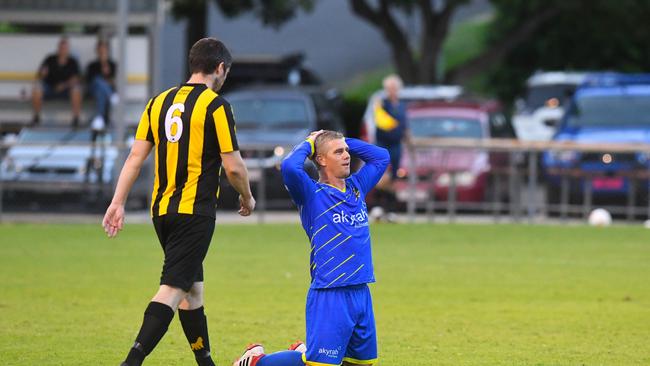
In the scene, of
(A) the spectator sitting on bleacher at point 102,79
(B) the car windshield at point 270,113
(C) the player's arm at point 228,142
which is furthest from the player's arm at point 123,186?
(A) the spectator sitting on bleacher at point 102,79

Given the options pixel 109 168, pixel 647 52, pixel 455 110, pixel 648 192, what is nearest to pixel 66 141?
pixel 109 168

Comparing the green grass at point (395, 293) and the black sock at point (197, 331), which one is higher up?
the black sock at point (197, 331)

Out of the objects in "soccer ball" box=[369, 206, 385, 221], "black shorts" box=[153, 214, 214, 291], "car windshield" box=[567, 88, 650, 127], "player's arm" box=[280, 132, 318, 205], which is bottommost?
"soccer ball" box=[369, 206, 385, 221]

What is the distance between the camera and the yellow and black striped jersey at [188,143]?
792cm

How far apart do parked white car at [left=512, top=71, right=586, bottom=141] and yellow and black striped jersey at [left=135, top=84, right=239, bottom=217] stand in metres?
21.7

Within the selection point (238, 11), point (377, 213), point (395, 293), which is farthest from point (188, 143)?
point (238, 11)

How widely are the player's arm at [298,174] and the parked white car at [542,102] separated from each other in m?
21.9

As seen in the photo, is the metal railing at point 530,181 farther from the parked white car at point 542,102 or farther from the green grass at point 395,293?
the parked white car at point 542,102

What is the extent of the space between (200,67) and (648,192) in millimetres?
13733

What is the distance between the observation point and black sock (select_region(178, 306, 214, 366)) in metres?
8.33

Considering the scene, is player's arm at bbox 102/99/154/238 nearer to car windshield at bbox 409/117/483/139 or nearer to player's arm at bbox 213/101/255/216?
player's arm at bbox 213/101/255/216

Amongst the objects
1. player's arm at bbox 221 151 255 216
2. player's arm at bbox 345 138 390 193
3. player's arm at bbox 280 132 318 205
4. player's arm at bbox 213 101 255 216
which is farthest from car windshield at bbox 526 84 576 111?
player's arm at bbox 280 132 318 205

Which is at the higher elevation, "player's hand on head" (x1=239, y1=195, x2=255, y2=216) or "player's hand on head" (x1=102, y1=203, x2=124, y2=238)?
"player's hand on head" (x1=239, y1=195, x2=255, y2=216)

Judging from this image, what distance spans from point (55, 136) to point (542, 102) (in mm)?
13815
